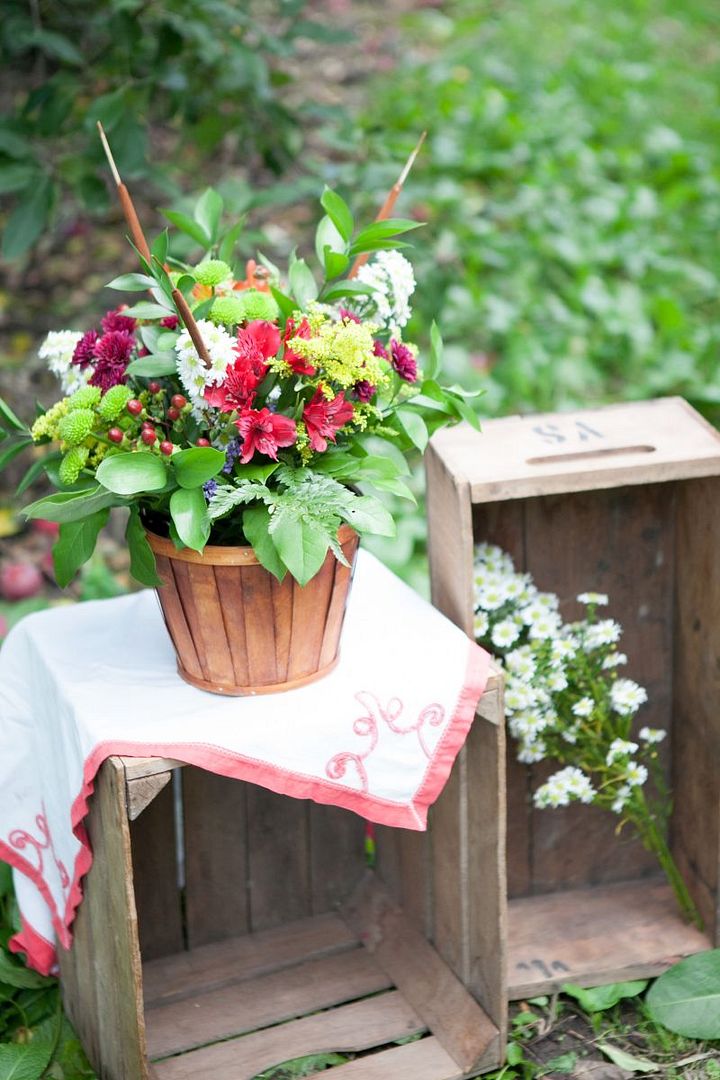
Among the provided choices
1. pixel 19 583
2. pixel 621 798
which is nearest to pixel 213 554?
pixel 621 798

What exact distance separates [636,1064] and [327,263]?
129 centimetres

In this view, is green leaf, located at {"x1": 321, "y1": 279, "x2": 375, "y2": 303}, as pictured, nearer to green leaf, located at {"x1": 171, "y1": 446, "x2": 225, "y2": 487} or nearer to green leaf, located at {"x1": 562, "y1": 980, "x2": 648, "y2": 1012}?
green leaf, located at {"x1": 171, "y1": 446, "x2": 225, "y2": 487}

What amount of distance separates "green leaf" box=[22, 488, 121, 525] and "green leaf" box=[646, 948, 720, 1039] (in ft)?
3.94

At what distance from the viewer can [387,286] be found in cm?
173

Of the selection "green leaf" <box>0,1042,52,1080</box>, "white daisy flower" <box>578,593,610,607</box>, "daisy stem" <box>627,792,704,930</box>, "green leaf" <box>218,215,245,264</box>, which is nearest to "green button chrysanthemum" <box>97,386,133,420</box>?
"green leaf" <box>218,215,245,264</box>

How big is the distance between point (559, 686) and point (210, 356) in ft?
2.63

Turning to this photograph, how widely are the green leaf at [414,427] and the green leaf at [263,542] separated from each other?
26 centimetres

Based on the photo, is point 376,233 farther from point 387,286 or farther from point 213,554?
point 213,554

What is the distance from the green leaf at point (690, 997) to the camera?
1.94m

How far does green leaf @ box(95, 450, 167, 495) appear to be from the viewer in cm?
147

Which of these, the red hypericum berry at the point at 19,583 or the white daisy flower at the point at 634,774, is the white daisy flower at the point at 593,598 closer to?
the white daisy flower at the point at 634,774

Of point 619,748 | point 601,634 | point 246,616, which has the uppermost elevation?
point 246,616

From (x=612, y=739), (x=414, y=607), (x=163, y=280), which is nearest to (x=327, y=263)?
(x=163, y=280)

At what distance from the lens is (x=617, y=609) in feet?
7.14
